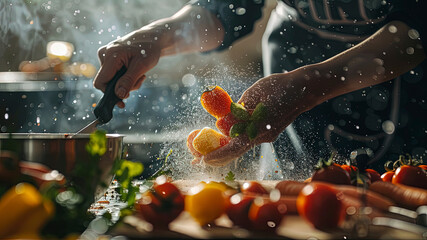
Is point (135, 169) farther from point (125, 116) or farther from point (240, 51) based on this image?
point (240, 51)

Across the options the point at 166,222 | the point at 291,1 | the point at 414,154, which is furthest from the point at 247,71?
the point at 166,222

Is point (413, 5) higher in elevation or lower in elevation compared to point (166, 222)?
higher

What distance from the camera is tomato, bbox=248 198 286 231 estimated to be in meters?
0.58

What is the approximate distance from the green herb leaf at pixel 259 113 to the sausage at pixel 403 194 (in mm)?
460

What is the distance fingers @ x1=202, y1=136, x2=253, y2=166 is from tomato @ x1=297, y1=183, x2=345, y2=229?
1.90ft

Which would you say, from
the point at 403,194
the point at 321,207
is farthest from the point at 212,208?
the point at 403,194

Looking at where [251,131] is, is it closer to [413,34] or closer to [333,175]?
[333,175]

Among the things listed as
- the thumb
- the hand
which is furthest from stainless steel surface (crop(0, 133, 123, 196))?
the hand

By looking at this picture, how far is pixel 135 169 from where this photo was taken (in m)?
0.63

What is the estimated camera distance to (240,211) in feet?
2.00

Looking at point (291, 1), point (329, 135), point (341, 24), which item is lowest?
point (329, 135)

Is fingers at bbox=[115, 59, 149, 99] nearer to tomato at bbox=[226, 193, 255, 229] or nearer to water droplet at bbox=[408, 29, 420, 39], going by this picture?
tomato at bbox=[226, 193, 255, 229]

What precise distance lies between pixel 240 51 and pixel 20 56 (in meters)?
2.31

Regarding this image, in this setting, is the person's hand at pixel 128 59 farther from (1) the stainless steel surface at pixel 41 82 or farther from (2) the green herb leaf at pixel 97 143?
(1) the stainless steel surface at pixel 41 82
